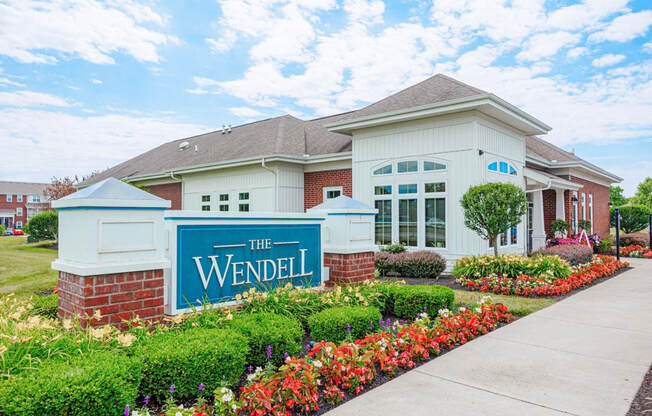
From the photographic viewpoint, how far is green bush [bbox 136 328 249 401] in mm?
3127

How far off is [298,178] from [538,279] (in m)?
9.46

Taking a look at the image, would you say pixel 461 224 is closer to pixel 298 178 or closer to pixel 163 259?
pixel 298 178

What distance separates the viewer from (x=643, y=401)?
3.46 meters

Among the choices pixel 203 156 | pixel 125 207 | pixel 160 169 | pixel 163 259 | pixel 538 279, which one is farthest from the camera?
pixel 160 169

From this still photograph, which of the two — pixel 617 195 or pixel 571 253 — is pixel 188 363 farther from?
pixel 617 195

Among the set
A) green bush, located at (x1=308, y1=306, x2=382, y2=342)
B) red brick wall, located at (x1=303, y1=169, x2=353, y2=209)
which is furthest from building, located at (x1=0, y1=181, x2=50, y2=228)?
green bush, located at (x1=308, y1=306, x2=382, y2=342)

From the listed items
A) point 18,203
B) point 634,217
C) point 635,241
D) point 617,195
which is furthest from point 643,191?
point 18,203

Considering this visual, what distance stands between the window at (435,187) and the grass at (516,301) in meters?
3.74

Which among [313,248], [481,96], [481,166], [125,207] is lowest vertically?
[313,248]

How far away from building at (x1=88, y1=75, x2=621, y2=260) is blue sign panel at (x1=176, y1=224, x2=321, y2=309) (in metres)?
5.92

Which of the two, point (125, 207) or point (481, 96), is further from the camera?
point (481, 96)

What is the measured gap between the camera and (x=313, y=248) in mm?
6562

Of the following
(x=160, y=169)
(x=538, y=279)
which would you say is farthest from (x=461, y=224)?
(x=160, y=169)

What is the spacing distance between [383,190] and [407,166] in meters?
1.07
